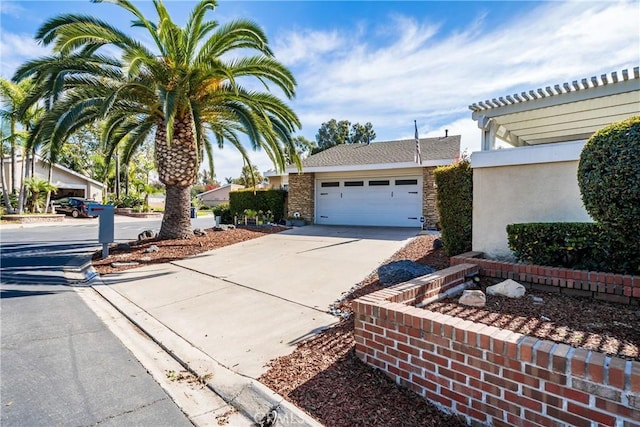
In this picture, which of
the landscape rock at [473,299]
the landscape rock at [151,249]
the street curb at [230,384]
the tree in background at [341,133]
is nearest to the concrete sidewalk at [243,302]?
the street curb at [230,384]

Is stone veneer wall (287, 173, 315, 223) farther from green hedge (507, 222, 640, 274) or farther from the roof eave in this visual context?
green hedge (507, 222, 640, 274)

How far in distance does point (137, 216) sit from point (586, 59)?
94.7ft

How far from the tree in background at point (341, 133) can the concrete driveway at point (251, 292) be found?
30603 mm

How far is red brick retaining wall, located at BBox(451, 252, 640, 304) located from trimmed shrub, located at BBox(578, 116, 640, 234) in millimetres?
1079

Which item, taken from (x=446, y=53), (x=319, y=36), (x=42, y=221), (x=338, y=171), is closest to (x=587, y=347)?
(x=446, y=53)

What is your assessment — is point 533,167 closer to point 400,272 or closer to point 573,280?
point 573,280

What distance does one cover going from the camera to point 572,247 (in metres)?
Answer: 4.39

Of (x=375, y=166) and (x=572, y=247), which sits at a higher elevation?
(x=375, y=166)

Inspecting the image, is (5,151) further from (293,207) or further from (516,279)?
(516,279)

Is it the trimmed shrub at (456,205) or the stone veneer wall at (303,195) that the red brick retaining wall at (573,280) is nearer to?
the trimmed shrub at (456,205)

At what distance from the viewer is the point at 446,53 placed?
8125 mm

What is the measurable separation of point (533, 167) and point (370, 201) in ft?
31.0

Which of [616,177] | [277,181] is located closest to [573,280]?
[616,177]

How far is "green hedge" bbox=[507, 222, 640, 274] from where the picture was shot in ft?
13.5
